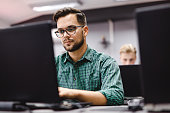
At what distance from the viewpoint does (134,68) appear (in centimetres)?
165

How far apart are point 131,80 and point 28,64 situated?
3.53 ft

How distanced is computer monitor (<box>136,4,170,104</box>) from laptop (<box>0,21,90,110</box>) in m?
0.31

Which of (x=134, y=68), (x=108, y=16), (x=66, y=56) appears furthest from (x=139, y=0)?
(x=66, y=56)

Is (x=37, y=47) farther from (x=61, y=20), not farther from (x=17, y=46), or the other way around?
(x=61, y=20)

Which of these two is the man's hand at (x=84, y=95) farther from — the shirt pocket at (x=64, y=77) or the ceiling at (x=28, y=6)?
the ceiling at (x=28, y=6)

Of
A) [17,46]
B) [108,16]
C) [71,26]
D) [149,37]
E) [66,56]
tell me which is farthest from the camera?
[108,16]

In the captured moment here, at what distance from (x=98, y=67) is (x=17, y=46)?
72cm

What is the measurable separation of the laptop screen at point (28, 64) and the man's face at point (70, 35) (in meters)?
0.54

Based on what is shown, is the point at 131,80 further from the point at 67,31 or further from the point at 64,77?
the point at 67,31

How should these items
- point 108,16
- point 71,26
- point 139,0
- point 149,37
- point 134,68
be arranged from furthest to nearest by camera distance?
point 108,16, point 139,0, point 134,68, point 71,26, point 149,37

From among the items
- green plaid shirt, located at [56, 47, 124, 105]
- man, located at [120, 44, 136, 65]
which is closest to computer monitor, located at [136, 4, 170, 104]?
green plaid shirt, located at [56, 47, 124, 105]

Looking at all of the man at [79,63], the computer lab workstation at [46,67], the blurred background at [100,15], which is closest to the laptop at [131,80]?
the man at [79,63]

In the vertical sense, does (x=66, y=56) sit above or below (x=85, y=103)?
above

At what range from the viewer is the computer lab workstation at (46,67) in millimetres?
662
